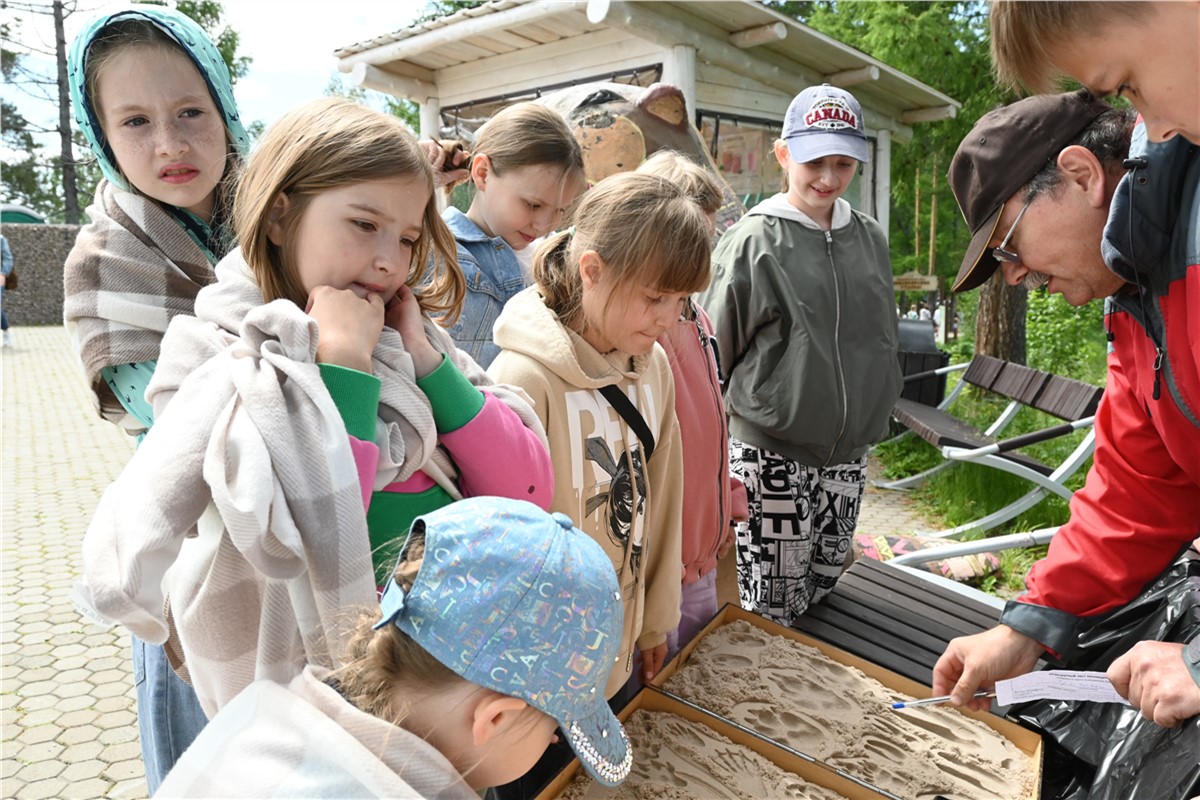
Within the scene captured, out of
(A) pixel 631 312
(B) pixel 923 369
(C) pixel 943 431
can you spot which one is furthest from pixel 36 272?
(A) pixel 631 312

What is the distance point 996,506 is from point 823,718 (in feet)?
14.4

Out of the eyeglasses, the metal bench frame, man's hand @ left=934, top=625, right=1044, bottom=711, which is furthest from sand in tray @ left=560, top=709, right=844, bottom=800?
the metal bench frame

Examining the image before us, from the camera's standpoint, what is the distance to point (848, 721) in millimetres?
2002

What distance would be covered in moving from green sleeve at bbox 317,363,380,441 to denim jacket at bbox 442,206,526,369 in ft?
4.55

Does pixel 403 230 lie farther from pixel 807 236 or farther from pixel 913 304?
pixel 913 304

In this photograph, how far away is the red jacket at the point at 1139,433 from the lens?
1577mm

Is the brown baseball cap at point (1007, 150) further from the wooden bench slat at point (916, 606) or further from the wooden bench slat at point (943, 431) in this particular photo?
the wooden bench slat at point (943, 431)

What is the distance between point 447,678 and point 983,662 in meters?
1.33

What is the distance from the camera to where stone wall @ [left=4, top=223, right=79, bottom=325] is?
19156 mm

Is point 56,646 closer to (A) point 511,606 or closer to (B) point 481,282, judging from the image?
(B) point 481,282

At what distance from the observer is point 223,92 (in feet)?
6.04

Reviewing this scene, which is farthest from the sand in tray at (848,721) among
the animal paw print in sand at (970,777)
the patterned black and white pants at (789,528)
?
the patterned black and white pants at (789,528)

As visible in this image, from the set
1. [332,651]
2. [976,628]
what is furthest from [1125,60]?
[976,628]

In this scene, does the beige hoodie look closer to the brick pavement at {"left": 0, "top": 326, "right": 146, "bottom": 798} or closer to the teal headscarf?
the teal headscarf
